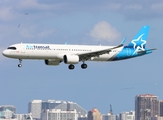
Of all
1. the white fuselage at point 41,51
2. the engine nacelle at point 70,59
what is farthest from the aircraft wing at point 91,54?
the engine nacelle at point 70,59

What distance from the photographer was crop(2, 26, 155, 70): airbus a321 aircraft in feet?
435

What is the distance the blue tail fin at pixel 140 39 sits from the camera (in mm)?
148250

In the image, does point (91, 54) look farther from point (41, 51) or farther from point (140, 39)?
point (140, 39)

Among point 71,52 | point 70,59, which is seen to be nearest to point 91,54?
point 71,52

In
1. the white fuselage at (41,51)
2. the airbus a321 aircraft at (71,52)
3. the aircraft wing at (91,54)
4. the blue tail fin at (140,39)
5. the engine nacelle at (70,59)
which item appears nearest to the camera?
the white fuselage at (41,51)

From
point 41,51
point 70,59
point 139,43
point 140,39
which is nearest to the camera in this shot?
point 41,51

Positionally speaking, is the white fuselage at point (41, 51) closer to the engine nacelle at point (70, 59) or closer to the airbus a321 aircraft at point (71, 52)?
the airbus a321 aircraft at point (71, 52)

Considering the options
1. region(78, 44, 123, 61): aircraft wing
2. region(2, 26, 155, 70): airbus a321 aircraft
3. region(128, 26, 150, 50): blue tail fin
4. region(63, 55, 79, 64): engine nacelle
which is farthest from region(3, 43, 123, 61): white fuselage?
region(128, 26, 150, 50): blue tail fin

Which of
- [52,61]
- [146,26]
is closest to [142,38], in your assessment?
[146,26]

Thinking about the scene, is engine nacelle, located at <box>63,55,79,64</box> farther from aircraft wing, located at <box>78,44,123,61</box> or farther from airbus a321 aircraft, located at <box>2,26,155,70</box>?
aircraft wing, located at <box>78,44,123,61</box>

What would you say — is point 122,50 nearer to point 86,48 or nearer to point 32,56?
point 86,48

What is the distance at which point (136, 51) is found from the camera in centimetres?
14600

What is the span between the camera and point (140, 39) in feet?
498

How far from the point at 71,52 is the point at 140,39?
2158cm
